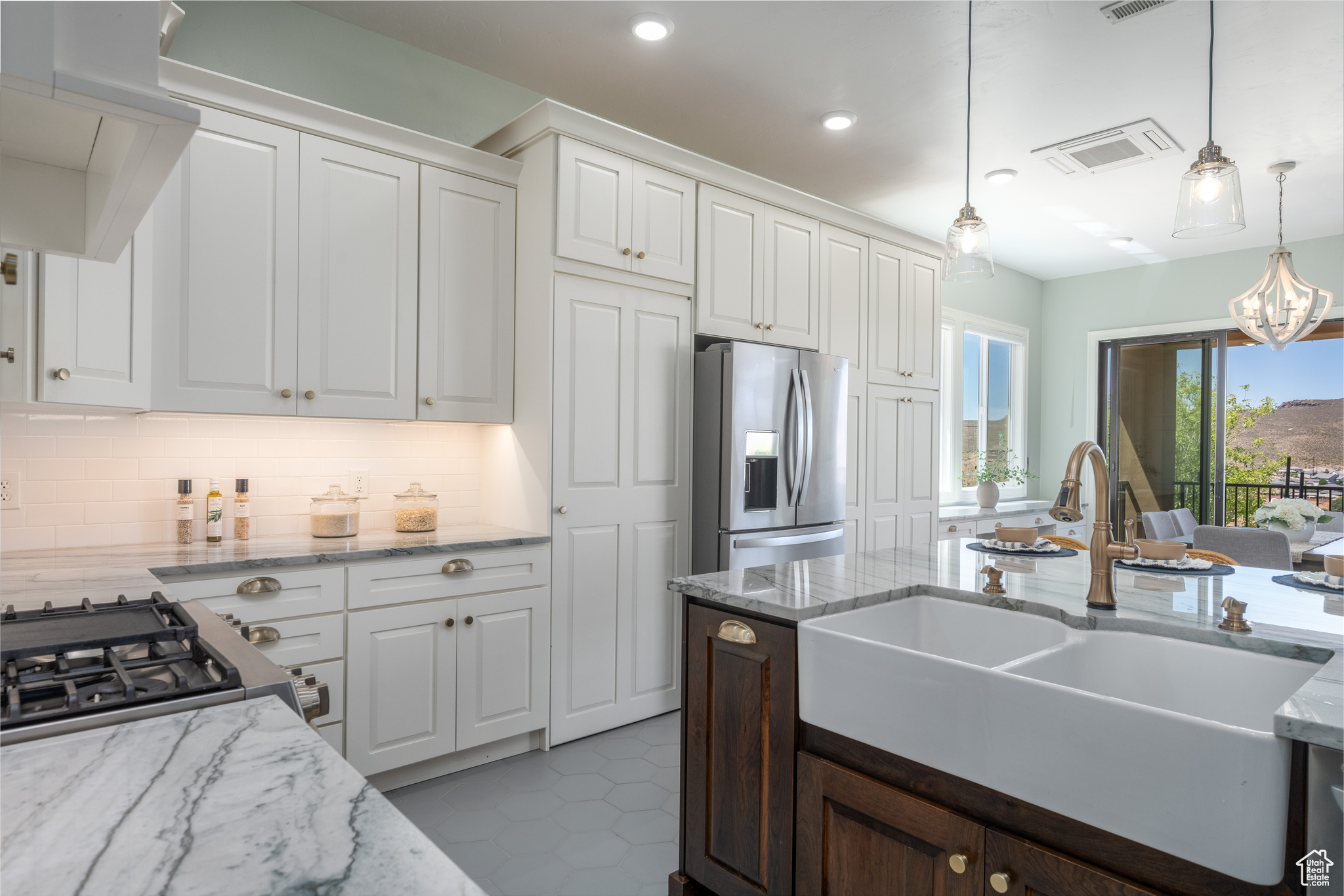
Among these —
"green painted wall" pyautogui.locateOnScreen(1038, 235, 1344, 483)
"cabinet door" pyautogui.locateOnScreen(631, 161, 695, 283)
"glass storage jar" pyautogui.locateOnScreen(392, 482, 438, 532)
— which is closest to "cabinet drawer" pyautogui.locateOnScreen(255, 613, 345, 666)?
"glass storage jar" pyautogui.locateOnScreen(392, 482, 438, 532)

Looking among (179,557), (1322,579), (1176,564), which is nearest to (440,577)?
(179,557)

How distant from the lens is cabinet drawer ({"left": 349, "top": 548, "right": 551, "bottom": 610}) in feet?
8.03

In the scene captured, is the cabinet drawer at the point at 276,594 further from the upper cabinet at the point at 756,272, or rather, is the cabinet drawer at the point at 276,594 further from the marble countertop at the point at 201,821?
the upper cabinet at the point at 756,272

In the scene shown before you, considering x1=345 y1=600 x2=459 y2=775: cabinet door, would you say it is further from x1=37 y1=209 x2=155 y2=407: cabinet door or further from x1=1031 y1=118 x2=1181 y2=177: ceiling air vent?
x1=1031 y1=118 x2=1181 y2=177: ceiling air vent

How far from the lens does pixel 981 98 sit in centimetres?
332

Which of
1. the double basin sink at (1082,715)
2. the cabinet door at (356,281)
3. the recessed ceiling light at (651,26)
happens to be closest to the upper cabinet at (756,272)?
the recessed ceiling light at (651,26)

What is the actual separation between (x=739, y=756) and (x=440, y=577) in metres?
1.37

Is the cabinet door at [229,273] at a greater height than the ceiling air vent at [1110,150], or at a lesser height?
lesser

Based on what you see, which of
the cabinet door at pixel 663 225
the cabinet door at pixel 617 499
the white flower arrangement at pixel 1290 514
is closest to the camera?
the cabinet door at pixel 617 499

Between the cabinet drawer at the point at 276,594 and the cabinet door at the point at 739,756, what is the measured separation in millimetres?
1243

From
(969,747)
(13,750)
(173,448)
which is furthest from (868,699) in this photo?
(173,448)

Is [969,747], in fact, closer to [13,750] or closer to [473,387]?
[13,750]

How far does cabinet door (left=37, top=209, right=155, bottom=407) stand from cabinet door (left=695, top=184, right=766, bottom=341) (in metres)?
2.06

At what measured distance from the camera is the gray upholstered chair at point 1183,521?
16.7 ft
